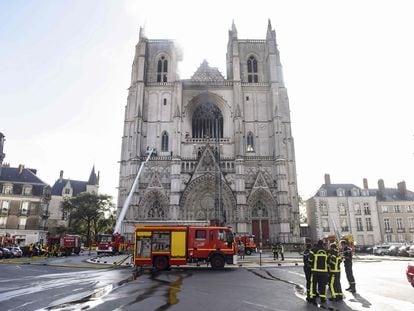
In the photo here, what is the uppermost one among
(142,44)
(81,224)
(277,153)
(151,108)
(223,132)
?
(142,44)

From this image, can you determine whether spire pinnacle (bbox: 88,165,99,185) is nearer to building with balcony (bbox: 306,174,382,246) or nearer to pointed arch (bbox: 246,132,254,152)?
pointed arch (bbox: 246,132,254,152)

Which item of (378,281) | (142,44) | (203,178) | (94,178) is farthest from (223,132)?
(94,178)

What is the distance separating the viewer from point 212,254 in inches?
623

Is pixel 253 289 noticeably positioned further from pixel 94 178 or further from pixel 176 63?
pixel 94 178

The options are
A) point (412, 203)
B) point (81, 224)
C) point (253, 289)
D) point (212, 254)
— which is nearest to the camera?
point (253, 289)

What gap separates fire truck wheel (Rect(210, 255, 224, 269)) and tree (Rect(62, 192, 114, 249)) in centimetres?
3827

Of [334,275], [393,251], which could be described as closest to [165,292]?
[334,275]

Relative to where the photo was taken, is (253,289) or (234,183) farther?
(234,183)

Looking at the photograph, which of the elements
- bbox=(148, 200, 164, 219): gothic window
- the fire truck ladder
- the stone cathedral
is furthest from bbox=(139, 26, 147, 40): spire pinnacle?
bbox=(148, 200, 164, 219): gothic window

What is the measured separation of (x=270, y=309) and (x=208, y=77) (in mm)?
39008

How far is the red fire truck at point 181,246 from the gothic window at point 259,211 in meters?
19.2

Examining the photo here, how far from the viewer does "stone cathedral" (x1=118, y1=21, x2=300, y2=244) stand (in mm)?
33969

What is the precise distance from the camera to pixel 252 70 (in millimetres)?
42312

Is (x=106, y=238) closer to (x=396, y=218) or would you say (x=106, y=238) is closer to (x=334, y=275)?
(x=334, y=275)
